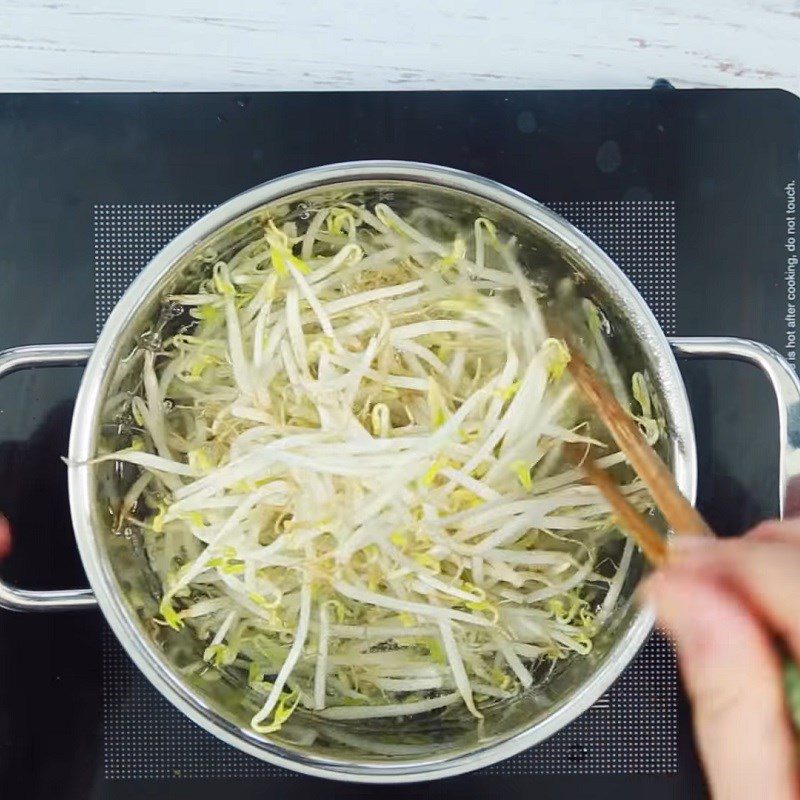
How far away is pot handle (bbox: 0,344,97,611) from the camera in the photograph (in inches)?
30.5

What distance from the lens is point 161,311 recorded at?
790mm

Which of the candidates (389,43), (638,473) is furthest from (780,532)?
(389,43)

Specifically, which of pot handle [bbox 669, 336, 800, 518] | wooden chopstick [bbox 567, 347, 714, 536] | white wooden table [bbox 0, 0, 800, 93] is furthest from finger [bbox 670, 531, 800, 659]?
white wooden table [bbox 0, 0, 800, 93]

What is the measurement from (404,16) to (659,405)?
Result: 1.50ft

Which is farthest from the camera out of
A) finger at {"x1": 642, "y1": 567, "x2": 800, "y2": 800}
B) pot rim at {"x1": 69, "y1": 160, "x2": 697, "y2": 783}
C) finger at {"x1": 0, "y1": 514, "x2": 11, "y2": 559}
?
finger at {"x1": 0, "y1": 514, "x2": 11, "y2": 559}

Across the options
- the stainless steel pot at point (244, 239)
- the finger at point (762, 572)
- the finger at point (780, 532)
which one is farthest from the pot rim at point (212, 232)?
the finger at point (762, 572)

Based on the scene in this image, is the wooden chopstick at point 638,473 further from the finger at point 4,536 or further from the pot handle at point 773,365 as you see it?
the finger at point 4,536

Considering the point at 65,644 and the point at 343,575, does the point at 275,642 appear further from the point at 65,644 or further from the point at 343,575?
the point at 65,644

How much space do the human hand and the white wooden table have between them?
0.57m

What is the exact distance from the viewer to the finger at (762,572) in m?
0.49

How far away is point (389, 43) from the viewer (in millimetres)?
920

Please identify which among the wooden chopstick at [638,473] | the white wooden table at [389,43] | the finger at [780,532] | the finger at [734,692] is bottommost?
the finger at [734,692]

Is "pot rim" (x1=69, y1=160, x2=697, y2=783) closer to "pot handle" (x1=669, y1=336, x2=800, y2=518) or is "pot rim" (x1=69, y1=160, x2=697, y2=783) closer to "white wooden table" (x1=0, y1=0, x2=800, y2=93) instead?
"pot handle" (x1=669, y1=336, x2=800, y2=518)

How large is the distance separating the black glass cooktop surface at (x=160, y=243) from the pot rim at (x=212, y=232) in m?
0.16
